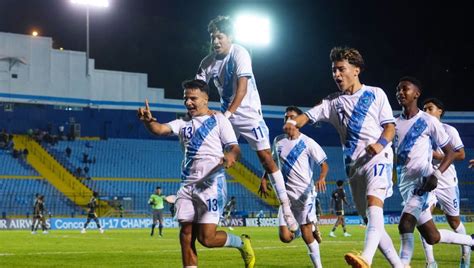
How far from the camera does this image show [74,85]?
198ft

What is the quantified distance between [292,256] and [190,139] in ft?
28.2

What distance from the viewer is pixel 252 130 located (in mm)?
11250

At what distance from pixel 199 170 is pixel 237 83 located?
1876 mm

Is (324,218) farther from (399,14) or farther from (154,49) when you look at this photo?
(154,49)

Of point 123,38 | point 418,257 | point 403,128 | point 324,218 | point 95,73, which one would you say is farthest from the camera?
point 123,38

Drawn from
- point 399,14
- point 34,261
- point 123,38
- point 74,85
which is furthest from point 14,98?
point 34,261

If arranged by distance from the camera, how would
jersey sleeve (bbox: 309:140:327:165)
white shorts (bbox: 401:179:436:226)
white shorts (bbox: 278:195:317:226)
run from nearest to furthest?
white shorts (bbox: 401:179:436:226), white shorts (bbox: 278:195:317:226), jersey sleeve (bbox: 309:140:327:165)

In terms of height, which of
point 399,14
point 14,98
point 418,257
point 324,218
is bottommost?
point 418,257

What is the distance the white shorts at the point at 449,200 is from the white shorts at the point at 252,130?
3.94 m

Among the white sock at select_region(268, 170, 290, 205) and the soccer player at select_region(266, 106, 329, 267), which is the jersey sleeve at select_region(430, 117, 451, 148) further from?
the soccer player at select_region(266, 106, 329, 267)

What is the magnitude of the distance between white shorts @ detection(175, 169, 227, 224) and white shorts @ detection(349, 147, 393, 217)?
1.66 meters

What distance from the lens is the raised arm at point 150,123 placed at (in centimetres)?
943

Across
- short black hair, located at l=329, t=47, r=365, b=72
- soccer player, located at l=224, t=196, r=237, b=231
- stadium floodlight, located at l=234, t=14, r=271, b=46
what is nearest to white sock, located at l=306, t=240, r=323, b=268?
short black hair, located at l=329, t=47, r=365, b=72

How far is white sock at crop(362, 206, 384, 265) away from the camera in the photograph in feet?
28.4
